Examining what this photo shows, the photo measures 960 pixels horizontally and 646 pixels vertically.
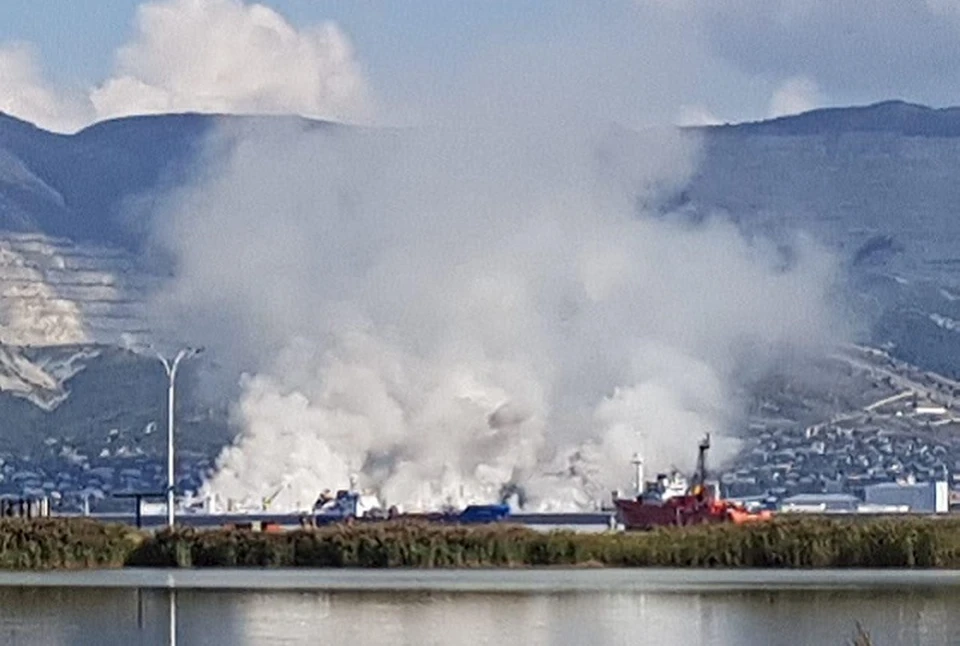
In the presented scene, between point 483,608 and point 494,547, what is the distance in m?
25.2

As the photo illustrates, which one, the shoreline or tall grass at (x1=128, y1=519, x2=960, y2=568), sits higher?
tall grass at (x1=128, y1=519, x2=960, y2=568)

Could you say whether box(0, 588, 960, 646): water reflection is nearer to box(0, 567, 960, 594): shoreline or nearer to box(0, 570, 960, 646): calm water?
box(0, 570, 960, 646): calm water

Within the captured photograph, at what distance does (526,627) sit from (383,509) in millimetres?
135402

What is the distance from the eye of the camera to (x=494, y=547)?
308 feet

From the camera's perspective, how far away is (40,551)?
92062 mm

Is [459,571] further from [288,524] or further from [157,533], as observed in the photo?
[288,524]

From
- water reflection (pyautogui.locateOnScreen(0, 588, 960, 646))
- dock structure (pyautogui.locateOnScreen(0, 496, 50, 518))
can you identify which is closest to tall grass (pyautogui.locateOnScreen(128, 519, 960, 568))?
water reflection (pyautogui.locateOnScreen(0, 588, 960, 646))

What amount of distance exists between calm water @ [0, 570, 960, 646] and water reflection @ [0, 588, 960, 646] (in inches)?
1.9

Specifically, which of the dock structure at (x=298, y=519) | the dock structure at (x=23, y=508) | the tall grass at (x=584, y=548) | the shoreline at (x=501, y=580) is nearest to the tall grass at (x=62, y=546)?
the tall grass at (x=584, y=548)

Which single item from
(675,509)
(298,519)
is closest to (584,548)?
(675,509)

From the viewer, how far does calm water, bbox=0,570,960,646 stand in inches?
2352

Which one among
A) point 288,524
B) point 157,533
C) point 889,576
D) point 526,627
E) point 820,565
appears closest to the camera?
point 526,627

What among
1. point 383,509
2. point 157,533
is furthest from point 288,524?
point 157,533

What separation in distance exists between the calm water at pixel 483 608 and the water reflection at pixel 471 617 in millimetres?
48
